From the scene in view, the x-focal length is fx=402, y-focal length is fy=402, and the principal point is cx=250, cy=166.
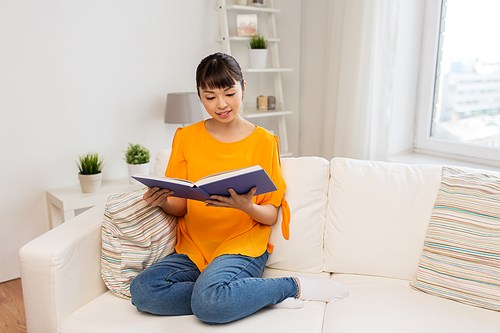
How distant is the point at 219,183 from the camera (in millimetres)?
1121

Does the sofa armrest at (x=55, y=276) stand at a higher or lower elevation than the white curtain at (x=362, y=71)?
lower

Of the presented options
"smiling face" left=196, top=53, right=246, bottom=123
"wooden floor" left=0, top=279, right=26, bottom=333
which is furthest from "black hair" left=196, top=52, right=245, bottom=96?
"wooden floor" left=0, top=279, right=26, bottom=333

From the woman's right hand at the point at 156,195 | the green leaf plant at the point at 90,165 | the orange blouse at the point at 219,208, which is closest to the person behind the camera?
the woman's right hand at the point at 156,195

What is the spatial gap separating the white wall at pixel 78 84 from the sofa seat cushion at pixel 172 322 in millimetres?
1239

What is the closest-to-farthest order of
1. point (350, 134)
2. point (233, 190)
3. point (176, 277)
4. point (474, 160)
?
1. point (233, 190)
2. point (176, 277)
3. point (474, 160)
4. point (350, 134)

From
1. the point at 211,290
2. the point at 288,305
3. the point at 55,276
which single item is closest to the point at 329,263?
the point at 288,305

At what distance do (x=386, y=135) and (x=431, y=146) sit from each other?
33 centimetres

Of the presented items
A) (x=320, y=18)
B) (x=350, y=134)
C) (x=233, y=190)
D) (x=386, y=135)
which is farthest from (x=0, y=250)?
(x=320, y=18)

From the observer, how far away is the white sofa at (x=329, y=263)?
1216 millimetres

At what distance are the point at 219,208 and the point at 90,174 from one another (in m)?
1.11

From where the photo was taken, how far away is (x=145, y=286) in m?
1.25

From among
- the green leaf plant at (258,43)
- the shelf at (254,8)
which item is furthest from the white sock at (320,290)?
the shelf at (254,8)

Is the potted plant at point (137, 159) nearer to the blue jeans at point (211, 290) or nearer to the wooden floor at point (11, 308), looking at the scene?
the wooden floor at point (11, 308)

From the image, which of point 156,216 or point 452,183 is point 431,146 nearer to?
point 452,183
